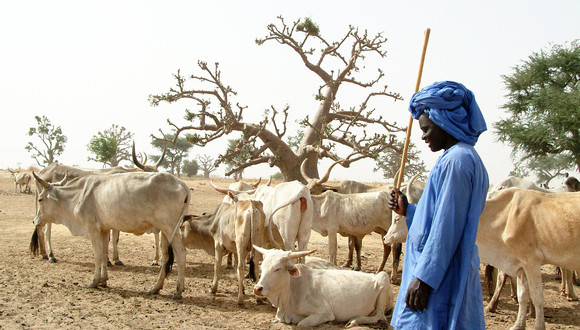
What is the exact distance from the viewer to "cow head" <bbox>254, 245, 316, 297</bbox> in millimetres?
6078

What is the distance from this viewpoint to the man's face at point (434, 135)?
305cm

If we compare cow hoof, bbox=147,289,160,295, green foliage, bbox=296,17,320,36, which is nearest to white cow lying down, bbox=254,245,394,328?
cow hoof, bbox=147,289,160,295

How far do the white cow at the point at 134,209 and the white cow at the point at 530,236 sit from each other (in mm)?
4378

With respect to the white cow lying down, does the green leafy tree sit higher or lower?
higher

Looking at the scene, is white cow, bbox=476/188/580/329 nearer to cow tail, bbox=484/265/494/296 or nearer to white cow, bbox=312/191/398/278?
cow tail, bbox=484/265/494/296

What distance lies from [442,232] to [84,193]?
22.3ft

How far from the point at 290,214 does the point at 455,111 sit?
5.49 m

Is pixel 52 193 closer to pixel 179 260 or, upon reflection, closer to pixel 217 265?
pixel 179 260

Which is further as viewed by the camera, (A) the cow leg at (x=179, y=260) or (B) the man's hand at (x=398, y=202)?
(A) the cow leg at (x=179, y=260)

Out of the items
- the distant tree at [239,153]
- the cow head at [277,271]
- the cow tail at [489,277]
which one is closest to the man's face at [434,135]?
the cow head at [277,271]

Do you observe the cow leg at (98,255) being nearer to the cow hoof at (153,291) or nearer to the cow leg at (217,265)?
the cow hoof at (153,291)

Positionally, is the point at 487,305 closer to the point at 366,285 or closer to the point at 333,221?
the point at 366,285

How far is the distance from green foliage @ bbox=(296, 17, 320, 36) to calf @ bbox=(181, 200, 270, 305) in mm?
9537

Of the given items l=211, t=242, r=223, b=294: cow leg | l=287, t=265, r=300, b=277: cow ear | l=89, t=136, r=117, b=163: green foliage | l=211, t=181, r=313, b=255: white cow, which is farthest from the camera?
l=89, t=136, r=117, b=163: green foliage
